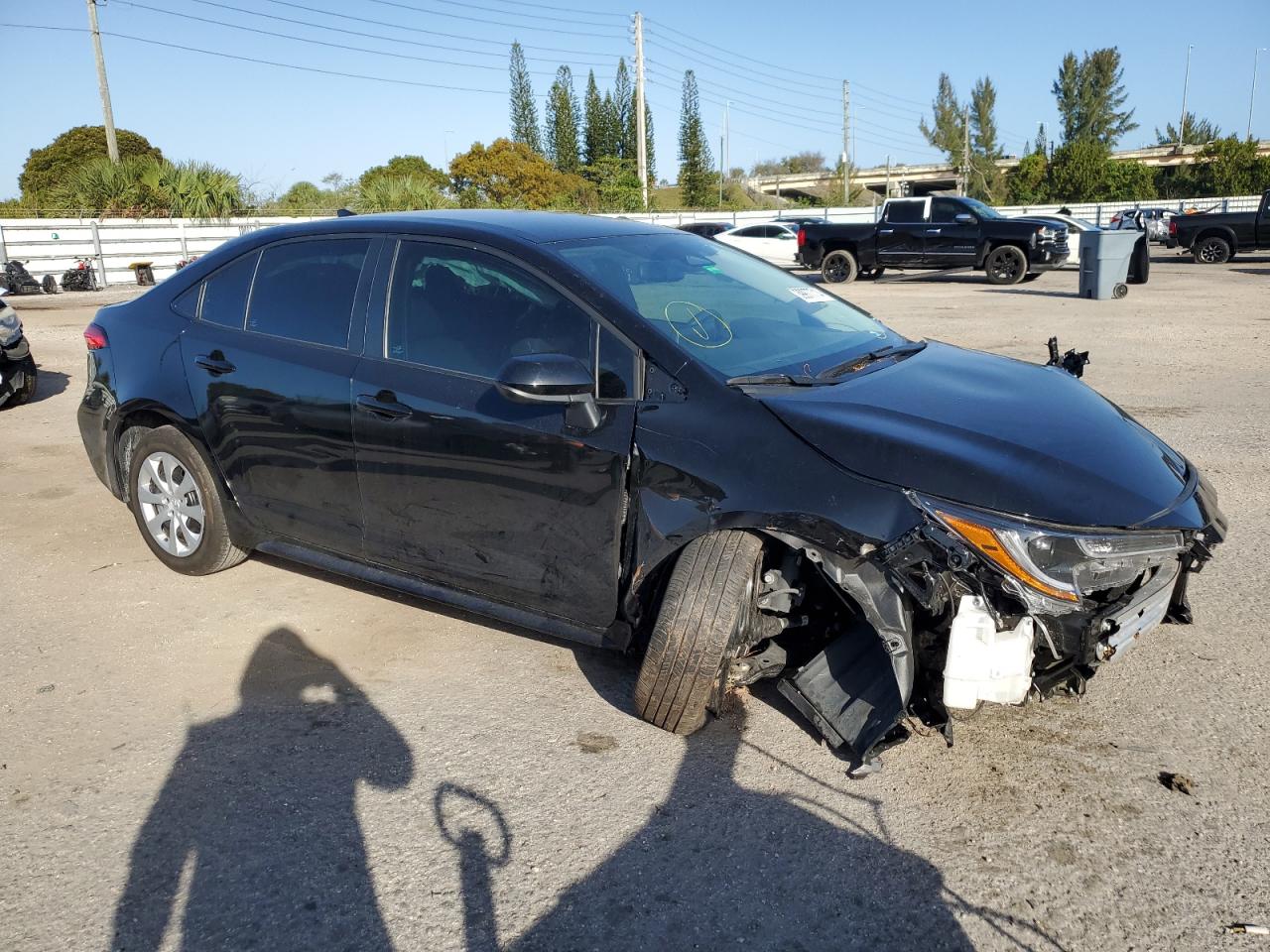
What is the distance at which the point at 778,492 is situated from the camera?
3.11 metres

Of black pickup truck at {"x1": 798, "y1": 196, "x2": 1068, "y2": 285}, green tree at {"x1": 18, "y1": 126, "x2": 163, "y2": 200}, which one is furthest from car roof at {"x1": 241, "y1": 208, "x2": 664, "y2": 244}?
green tree at {"x1": 18, "y1": 126, "x2": 163, "y2": 200}

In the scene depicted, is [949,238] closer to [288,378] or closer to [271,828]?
[288,378]

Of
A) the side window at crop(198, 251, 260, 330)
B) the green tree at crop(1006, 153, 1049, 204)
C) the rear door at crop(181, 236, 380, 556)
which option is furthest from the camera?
the green tree at crop(1006, 153, 1049, 204)

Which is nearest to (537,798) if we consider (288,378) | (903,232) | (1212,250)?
(288,378)

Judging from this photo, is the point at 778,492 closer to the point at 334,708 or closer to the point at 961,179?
the point at 334,708

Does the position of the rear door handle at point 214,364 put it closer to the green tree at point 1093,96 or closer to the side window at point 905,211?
the side window at point 905,211

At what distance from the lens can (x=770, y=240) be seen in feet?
95.7

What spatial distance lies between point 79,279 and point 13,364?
18.8 meters

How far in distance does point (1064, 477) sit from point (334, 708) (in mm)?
2623

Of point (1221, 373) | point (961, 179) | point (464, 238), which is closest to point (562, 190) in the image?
point (961, 179)

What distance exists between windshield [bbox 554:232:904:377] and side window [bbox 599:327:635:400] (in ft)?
0.50

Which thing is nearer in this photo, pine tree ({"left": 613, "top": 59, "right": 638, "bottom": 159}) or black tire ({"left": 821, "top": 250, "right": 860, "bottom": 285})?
black tire ({"left": 821, "top": 250, "right": 860, "bottom": 285})

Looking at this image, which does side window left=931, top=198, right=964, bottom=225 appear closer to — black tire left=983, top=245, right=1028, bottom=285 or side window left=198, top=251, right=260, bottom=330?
black tire left=983, top=245, right=1028, bottom=285

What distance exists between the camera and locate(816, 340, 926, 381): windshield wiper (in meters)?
3.69
